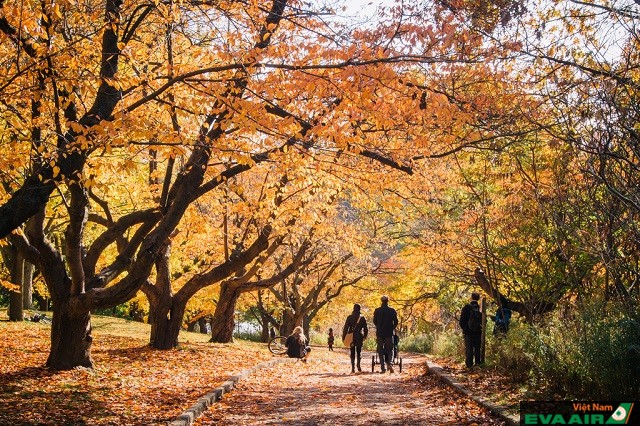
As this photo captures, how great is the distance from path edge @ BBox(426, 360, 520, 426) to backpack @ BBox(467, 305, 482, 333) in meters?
1.24

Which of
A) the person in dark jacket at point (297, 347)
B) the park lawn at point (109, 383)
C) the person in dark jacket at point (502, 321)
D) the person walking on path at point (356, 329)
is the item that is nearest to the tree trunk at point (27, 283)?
the park lawn at point (109, 383)

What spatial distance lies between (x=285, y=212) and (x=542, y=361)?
940 centimetres

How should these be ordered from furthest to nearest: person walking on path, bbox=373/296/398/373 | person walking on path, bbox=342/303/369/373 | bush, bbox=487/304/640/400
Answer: person walking on path, bbox=342/303/369/373
person walking on path, bbox=373/296/398/373
bush, bbox=487/304/640/400

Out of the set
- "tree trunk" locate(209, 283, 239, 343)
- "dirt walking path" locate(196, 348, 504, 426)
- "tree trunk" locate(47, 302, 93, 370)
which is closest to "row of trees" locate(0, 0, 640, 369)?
"tree trunk" locate(47, 302, 93, 370)

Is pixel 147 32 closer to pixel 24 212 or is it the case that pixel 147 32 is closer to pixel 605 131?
A: pixel 24 212

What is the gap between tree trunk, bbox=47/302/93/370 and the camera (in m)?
11.7

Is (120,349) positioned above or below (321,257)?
below

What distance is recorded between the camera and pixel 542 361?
9852mm

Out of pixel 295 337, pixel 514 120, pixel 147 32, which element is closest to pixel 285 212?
pixel 295 337

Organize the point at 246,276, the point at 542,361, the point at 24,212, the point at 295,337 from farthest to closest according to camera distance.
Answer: the point at 246,276 < the point at 295,337 < the point at 542,361 < the point at 24,212

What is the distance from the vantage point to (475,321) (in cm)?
1473

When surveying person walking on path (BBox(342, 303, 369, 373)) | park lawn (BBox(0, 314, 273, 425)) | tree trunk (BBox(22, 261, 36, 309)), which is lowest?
park lawn (BBox(0, 314, 273, 425))

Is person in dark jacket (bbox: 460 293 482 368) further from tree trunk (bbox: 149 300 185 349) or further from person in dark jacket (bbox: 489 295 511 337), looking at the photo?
tree trunk (bbox: 149 300 185 349)

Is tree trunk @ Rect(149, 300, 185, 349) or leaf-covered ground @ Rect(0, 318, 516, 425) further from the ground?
tree trunk @ Rect(149, 300, 185, 349)
